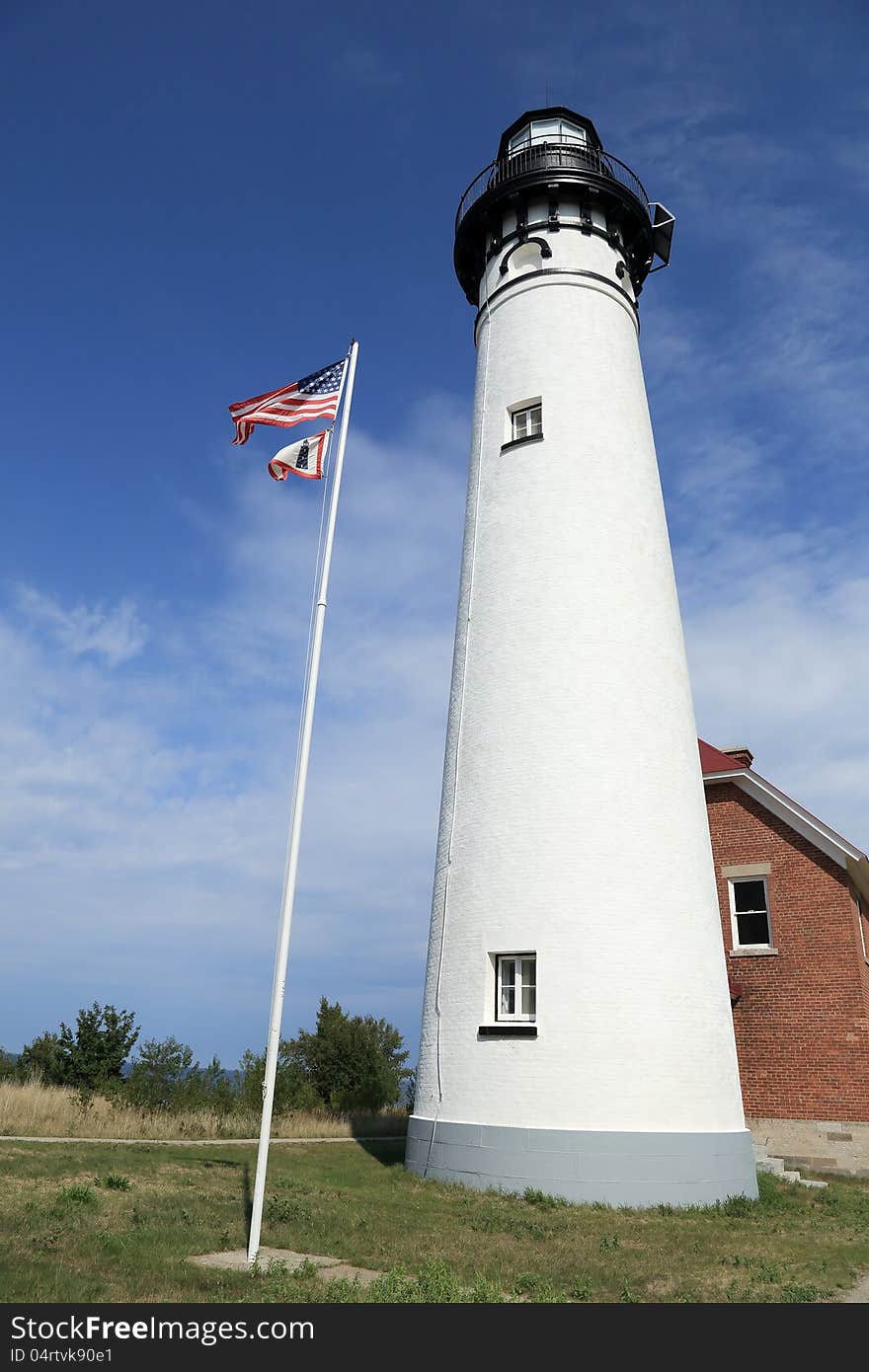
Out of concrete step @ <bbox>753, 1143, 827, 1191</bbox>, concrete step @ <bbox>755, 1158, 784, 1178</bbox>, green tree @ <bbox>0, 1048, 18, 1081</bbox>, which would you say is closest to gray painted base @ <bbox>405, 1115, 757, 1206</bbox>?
concrete step @ <bbox>753, 1143, 827, 1191</bbox>

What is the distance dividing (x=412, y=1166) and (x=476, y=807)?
548 cm

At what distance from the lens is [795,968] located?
18469 mm

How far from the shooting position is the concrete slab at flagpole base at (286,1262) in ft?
24.2

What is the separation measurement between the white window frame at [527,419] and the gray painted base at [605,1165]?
11.5m

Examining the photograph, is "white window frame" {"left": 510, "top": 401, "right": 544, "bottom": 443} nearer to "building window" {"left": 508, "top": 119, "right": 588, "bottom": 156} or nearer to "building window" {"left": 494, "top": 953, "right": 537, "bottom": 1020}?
"building window" {"left": 508, "top": 119, "right": 588, "bottom": 156}

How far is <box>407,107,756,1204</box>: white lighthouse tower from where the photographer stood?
1251cm

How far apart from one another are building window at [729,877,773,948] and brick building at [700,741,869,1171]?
0.9 inches

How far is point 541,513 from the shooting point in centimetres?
1598

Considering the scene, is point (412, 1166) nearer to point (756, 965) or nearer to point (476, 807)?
point (476, 807)

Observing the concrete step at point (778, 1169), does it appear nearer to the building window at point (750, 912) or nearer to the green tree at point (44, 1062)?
the building window at point (750, 912)

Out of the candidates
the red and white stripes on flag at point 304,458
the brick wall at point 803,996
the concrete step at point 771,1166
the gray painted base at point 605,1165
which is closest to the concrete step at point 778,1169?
the concrete step at point 771,1166

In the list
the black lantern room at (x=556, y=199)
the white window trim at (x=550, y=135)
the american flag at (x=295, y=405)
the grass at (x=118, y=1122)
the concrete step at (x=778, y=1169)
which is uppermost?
the white window trim at (x=550, y=135)

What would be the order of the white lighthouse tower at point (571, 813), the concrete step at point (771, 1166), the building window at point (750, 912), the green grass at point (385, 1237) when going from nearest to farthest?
1. the green grass at point (385, 1237)
2. the white lighthouse tower at point (571, 813)
3. the concrete step at point (771, 1166)
4. the building window at point (750, 912)
